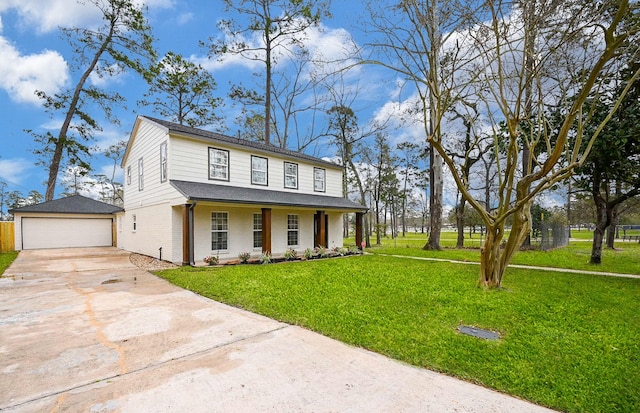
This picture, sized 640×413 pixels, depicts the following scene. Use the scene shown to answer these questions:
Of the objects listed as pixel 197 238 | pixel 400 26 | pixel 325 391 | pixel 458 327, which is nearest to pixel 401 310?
pixel 458 327

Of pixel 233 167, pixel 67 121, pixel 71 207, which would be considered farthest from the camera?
pixel 67 121

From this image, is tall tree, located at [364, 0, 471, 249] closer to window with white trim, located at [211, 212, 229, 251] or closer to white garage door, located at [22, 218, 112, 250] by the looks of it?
window with white trim, located at [211, 212, 229, 251]

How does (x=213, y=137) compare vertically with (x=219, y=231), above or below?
above

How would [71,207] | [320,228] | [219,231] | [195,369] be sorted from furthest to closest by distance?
[71,207] → [320,228] → [219,231] → [195,369]

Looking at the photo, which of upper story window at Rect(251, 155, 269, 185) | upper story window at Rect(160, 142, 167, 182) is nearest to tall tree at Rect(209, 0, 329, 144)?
upper story window at Rect(251, 155, 269, 185)

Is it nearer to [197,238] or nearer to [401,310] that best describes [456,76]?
[401,310]

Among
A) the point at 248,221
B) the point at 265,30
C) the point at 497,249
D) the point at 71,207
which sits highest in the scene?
the point at 265,30

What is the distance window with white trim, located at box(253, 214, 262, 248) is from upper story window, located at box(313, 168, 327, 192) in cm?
389

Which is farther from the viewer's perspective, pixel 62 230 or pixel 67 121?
pixel 67 121

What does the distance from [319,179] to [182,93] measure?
14.3 meters

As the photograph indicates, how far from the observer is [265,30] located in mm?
19219

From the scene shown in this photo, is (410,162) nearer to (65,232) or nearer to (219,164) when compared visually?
(219,164)

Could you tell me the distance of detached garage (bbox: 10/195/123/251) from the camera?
16172mm

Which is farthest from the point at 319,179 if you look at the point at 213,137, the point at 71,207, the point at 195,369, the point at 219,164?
the point at 71,207
